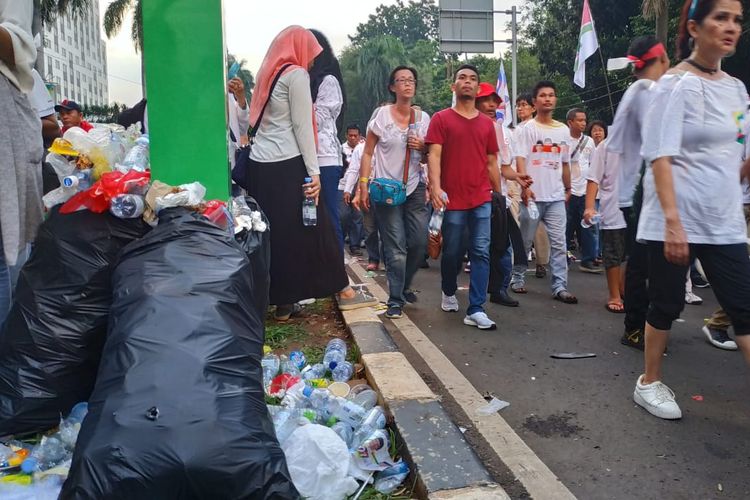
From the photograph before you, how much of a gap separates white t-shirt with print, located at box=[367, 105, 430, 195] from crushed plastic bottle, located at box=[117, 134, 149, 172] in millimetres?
2173

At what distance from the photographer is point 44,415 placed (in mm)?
2572

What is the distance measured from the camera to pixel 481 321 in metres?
4.82

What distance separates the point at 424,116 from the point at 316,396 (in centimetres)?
304

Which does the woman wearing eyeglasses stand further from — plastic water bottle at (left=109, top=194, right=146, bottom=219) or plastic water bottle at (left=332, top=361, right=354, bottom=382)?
plastic water bottle at (left=109, top=194, right=146, bottom=219)

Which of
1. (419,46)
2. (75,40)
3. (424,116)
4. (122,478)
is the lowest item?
(122,478)

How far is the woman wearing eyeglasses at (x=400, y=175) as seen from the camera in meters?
5.12

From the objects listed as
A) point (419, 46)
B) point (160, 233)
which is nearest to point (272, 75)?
point (160, 233)

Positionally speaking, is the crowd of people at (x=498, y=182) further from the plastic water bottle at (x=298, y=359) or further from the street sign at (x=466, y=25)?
the street sign at (x=466, y=25)

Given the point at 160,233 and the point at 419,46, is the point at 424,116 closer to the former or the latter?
the point at 160,233

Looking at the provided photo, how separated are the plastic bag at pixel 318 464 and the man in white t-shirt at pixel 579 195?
5801 mm

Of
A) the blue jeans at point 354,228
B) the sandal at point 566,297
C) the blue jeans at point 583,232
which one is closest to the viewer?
the sandal at point 566,297

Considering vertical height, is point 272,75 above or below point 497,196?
above

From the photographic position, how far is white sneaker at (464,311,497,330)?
481 centimetres

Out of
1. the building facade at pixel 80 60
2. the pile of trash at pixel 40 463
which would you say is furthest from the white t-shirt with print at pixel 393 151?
the building facade at pixel 80 60
